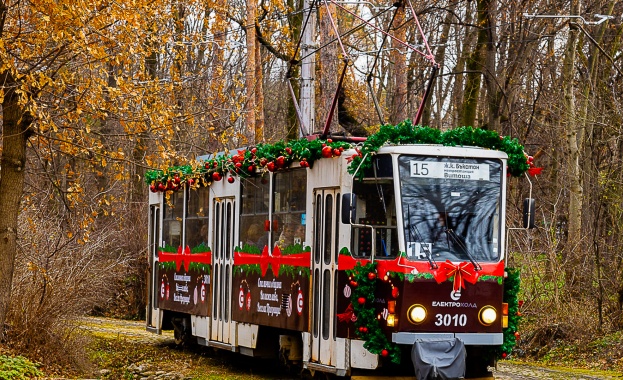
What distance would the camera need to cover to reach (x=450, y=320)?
43.9 feet

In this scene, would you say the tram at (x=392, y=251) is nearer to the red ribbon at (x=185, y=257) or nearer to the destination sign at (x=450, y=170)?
the destination sign at (x=450, y=170)

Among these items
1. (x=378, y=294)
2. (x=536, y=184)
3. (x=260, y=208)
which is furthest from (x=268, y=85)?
(x=378, y=294)

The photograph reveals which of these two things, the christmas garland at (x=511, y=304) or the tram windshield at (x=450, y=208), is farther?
the christmas garland at (x=511, y=304)

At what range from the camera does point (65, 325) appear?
1756 cm

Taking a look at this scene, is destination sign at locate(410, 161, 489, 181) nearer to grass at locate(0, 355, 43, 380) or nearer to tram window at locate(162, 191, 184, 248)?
grass at locate(0, 355, 43, 380)

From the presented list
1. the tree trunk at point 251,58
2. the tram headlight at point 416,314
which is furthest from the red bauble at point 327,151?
the tree trunk at point 251,58

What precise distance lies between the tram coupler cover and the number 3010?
23 cm

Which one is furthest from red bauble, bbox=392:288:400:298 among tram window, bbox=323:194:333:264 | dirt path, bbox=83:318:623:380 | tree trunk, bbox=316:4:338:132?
tree trunk, bbox=316:4:338:132

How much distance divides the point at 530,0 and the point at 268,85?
76.1ft

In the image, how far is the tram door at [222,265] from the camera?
17.8 meters

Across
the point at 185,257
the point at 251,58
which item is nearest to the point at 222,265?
the point at 185,257

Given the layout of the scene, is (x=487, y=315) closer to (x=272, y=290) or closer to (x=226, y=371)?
(x=272, y=290)

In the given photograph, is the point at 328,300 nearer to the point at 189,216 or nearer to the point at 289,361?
the point at 289,361

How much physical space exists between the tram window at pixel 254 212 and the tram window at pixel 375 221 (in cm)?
289
